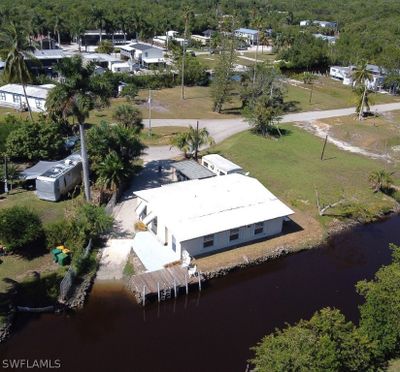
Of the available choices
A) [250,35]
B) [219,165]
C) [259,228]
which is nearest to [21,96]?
[219,165]

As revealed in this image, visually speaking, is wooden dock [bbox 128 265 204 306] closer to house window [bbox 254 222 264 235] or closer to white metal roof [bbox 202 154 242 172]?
house window [bbox 254 222 264 235]

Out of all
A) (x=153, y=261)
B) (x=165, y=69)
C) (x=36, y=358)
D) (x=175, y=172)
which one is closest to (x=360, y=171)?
(x=175, y=172)

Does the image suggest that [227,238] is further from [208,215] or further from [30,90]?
[30,90]

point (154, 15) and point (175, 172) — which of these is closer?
point (175, 172)

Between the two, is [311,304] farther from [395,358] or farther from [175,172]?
[175,172]

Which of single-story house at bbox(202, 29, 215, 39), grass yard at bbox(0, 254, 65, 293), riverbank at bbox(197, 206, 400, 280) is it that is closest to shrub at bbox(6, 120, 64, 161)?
grass yard at bbox(0, 254, 65, 293)

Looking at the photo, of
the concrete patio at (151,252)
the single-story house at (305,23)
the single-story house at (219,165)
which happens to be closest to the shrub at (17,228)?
the concrete patio at (151,252)
